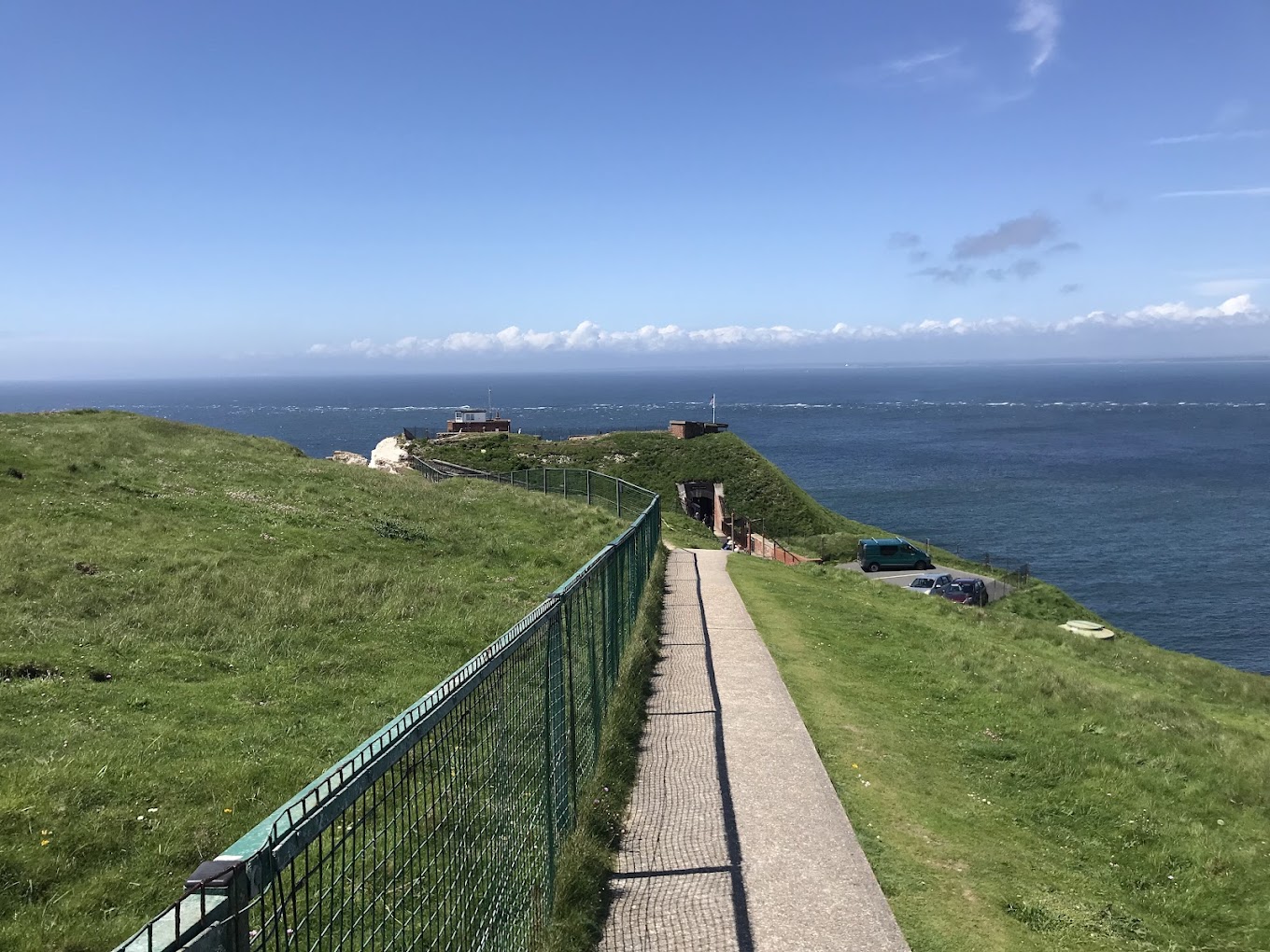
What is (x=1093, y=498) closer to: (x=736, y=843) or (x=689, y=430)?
(x=689, y=430)

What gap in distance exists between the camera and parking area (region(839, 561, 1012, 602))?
3534 centimetres

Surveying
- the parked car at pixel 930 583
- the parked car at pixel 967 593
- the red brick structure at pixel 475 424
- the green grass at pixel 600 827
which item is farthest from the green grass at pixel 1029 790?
the red brick structure at pixel 475 424

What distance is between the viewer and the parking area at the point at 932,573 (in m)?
35.3

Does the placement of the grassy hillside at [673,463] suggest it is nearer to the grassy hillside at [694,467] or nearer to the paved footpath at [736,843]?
the grassy hillside at [694,467]

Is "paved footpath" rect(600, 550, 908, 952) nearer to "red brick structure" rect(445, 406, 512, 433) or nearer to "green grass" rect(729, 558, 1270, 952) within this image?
"green grass" rect(729, 558, 1270, 952)

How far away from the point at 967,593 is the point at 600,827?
27.6m

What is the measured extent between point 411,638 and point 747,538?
94.0 feet

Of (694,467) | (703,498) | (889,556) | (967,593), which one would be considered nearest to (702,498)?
(703,498)

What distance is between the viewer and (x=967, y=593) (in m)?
31.1

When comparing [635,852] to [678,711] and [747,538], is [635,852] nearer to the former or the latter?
[678,711]

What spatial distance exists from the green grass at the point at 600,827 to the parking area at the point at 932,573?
26.6 metres

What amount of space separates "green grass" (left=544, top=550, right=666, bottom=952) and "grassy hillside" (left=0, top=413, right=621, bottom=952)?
92.3 inches

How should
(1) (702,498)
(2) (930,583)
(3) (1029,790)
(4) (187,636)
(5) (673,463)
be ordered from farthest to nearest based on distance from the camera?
(5) (673,463)
(1) (702,498)
(2) (930,583)
(4) (187,636)
(3) (1029,790)

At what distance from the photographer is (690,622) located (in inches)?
559
